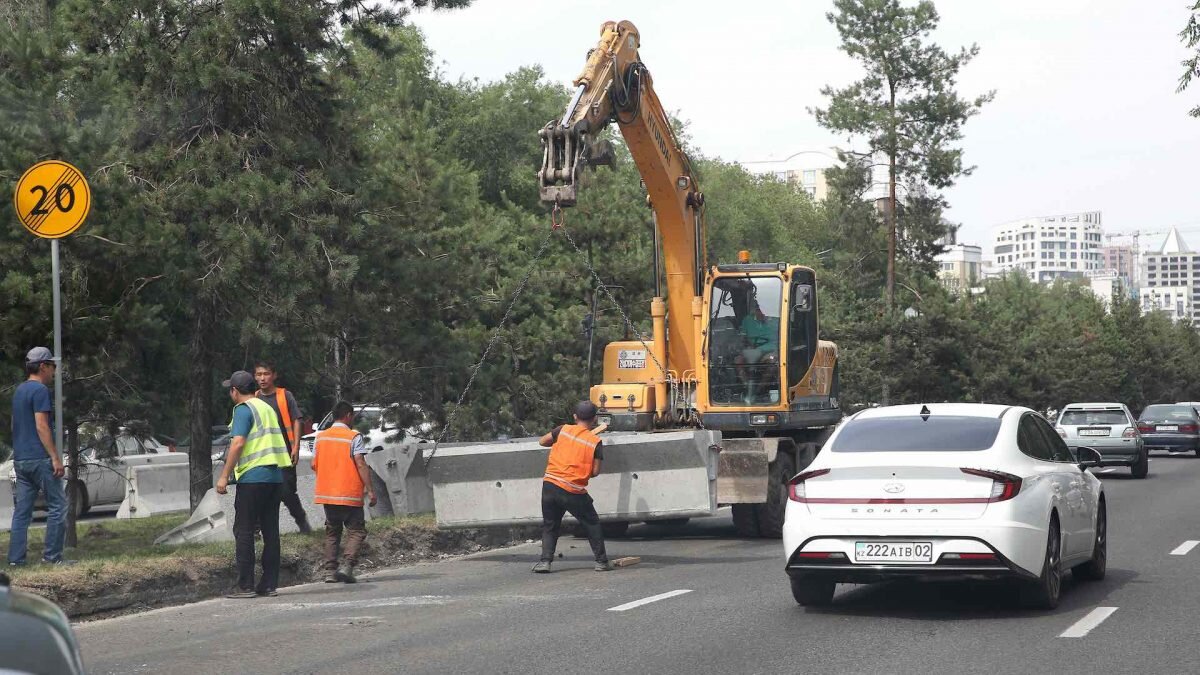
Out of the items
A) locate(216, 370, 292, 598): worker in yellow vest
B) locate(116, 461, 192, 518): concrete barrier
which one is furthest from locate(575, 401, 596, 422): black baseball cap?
locate(116, 461, 192, 518): concrete barrier

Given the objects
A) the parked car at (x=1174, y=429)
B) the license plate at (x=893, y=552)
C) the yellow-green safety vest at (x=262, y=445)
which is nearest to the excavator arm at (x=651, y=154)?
the yellow-green safety vest at (x=262, y=445)

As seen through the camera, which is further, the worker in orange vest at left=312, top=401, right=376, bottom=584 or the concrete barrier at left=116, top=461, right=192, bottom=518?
the concrete barrier at left=116, top=461, right=192, bottom=518

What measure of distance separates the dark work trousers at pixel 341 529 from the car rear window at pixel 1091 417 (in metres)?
23.7

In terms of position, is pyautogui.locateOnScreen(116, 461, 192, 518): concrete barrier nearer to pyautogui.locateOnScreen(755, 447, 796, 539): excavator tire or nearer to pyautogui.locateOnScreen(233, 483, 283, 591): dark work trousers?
pyautogui.locateOnScreen(755, 447, 796, 539): excavator tire

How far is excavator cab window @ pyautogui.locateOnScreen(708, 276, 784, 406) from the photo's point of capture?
760 inches

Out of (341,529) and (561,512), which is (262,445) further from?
(561,512)

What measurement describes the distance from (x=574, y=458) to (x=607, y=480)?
210 centimetres

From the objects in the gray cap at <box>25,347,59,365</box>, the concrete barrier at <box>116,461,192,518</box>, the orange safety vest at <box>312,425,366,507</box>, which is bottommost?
the concrete barrier at <box>116,461,192,518</box>

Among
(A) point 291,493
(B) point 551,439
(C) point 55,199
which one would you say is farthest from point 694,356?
(C) point 55,199

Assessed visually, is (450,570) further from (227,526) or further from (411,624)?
(411,624)

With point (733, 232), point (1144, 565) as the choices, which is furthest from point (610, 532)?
point (733, 232)

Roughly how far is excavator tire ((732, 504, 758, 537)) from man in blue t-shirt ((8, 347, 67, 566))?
803 cm

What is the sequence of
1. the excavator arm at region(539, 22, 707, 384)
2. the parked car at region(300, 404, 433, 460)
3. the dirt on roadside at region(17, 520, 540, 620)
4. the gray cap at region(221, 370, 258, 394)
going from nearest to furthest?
the dirt on roadside at region(17, 520, 540, 620), the gray cap at region(221, 370, 258, 394), the excavator arm at region(539, 22, 707, 384), the parked car at region(300, 404, 433, 460)

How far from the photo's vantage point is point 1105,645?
939 cm
